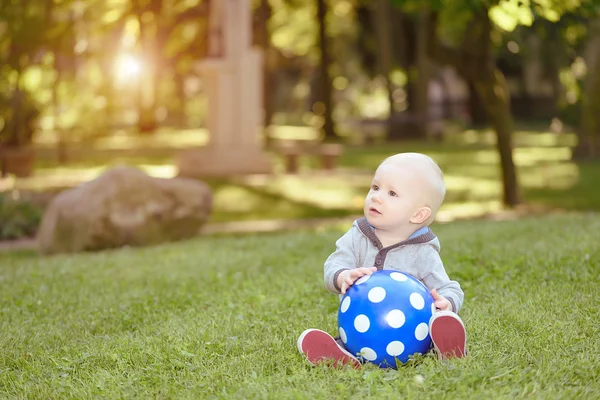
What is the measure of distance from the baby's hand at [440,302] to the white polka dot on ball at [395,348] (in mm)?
312

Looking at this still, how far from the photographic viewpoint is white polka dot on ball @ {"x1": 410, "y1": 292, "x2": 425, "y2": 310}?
15.1 ft

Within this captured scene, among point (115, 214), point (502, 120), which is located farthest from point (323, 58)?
point (115, 214)

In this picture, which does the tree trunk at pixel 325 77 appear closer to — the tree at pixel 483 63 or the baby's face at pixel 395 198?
the tree at pixel 483 63

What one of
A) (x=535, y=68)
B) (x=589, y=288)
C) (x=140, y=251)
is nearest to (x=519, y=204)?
(x=140, y=251)

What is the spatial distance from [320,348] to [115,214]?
257 inches

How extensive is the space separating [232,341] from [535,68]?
46.6 m

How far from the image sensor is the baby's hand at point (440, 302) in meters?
4.75

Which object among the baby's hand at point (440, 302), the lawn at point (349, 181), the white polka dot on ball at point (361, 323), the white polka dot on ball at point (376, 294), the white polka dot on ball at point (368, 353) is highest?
the white polka dot on ball at point (376, 294)

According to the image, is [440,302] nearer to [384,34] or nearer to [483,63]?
[483,63]

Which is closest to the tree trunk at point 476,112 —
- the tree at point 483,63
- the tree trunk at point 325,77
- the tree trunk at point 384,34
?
the tree trunk at point 325,77

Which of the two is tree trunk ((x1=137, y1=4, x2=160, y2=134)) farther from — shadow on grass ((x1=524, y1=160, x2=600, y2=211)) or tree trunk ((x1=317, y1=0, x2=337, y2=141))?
shadow on grass ((x1=524, y1=160, x2=600, y2=211))

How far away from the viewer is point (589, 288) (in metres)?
6.32

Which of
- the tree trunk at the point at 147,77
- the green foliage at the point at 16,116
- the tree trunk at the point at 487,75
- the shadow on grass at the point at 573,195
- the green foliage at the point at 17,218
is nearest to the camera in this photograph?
the green foliage at the point at 17,218

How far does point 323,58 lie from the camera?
110 feet
